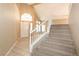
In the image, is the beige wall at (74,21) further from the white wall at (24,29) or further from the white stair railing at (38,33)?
the white wall at (24,29)

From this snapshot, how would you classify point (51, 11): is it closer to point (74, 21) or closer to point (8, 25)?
point (74, 21)

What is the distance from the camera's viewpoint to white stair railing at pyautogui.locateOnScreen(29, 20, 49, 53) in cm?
191

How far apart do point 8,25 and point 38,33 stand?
1.30ft

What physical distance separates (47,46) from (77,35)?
403mm

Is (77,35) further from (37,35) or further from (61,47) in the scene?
(37,35)

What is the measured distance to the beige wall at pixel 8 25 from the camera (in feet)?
6.08

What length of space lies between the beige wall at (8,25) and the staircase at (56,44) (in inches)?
12.8

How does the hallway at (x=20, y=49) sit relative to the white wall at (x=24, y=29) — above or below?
below

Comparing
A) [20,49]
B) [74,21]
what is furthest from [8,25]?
[74,21]

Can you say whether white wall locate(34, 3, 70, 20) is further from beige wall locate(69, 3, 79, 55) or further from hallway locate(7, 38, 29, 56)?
hallway locate(7, 38, 29, 56)

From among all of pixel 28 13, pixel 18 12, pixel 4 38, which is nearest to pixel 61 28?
pixel 28 13

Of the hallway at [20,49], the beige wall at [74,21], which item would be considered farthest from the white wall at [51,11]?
the hallway at [20,49]

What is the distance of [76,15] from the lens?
190 cm

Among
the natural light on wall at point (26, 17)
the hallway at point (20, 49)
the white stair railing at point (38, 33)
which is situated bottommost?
the hallway at point (20, 49)
